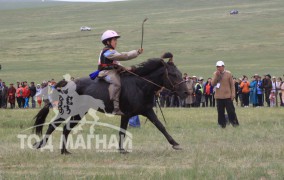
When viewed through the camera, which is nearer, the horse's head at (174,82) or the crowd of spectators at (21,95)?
the horse's head at (174,82)

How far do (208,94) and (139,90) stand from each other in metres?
19.2

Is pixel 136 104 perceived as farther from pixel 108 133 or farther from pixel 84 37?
pixel 84 37

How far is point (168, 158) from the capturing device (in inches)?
454

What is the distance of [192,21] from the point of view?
10406 cm

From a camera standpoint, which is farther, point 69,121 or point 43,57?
point 43,57

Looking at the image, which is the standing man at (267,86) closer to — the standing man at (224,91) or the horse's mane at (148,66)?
the standing man at (224,91)

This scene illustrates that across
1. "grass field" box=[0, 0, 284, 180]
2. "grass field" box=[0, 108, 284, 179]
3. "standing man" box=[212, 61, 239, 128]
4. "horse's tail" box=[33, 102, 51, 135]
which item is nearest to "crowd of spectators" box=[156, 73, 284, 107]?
"grass field" box=[0, 0, 284, 180]

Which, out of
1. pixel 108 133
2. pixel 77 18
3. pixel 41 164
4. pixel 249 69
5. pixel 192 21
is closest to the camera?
pixel 41 164

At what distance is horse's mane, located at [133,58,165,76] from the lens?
1306 centimetres

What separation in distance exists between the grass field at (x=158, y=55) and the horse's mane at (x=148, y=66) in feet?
5.23

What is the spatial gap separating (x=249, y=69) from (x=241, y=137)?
40.7m

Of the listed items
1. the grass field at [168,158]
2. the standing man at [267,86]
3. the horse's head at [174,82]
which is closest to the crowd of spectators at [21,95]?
the standing man at [267,86]

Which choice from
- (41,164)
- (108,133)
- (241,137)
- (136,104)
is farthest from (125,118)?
(108,133)

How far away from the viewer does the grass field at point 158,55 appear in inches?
411
